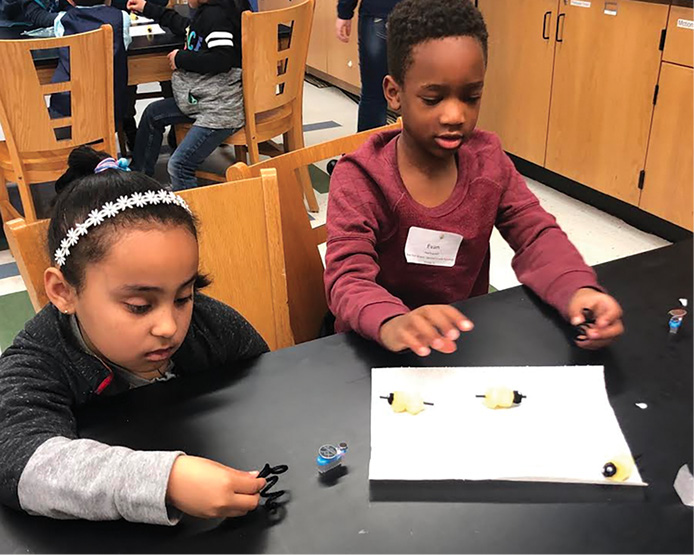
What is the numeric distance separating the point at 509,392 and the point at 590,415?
0.30ft

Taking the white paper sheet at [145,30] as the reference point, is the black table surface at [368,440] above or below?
below

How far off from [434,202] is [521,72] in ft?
7.95

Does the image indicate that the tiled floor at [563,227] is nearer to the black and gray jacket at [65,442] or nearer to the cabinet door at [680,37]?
the cabinet door at [680,37]

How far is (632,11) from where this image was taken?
9.09 ft

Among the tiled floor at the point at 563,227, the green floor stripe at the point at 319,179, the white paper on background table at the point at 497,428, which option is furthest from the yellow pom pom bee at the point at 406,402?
the green floor stripe at the point at 319,179

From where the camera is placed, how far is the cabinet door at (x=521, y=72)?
10.6 feet

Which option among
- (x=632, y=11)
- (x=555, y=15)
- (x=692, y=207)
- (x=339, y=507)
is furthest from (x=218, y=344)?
(x=555, y=15)

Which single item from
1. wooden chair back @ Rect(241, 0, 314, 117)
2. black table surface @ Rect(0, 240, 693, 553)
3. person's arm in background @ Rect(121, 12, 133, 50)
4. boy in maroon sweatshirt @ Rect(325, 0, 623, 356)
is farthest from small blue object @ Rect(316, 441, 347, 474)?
person's arm in background @ Rect(121, 12, 133, 50)

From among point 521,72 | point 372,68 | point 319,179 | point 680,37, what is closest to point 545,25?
point 521,72

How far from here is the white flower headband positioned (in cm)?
84

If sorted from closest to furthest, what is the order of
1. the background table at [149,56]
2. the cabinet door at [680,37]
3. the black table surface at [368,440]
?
1. the black table surface at [368,440]
2. the cabinet door at [680,37]
3. the background table at [149,56]

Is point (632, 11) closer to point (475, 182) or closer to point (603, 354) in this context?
point (475, 182)

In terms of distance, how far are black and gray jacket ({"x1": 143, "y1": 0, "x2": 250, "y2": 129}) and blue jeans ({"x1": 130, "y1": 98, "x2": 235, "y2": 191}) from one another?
41 mm

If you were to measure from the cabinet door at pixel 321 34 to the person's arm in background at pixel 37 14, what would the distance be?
230cm
